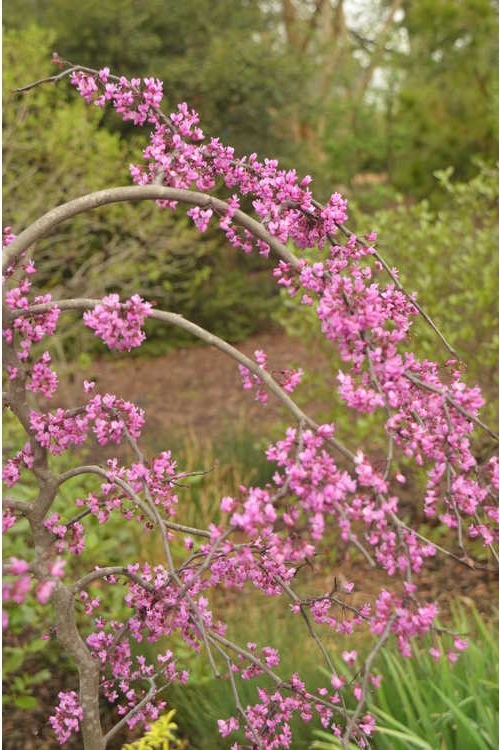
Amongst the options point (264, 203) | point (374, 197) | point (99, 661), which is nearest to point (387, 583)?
point (99, 661)

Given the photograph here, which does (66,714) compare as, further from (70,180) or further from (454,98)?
(454,98)

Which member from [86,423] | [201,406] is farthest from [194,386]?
[86,423]

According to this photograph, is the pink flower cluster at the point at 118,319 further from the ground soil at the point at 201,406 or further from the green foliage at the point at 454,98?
the green foliage at the point at 454,98

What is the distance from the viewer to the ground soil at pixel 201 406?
4281mm

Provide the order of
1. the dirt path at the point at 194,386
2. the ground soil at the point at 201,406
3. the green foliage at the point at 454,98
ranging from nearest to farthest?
the ground soil at the point at 201,406 < the dirt path at the point at 194,386 < the green foliage at the point at 454,98

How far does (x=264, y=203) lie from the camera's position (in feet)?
7.47

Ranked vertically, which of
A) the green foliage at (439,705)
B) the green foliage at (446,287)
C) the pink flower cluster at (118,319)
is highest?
the green foliage at (446,287)

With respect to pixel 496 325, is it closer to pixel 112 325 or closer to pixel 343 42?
pixel 112 325

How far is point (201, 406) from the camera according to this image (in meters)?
10.4

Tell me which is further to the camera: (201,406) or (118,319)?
(201,406)

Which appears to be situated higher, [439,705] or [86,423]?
[86,423]

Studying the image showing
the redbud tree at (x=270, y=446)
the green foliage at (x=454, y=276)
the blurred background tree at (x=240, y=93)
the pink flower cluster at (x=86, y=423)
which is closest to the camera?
the redbud tree at (x=270, y=446)

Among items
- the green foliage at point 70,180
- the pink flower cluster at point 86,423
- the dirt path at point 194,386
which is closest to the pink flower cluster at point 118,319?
the pink flower cluster at point 86,423

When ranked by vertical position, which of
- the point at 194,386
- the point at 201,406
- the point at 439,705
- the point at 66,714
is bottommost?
the point at 439,705
